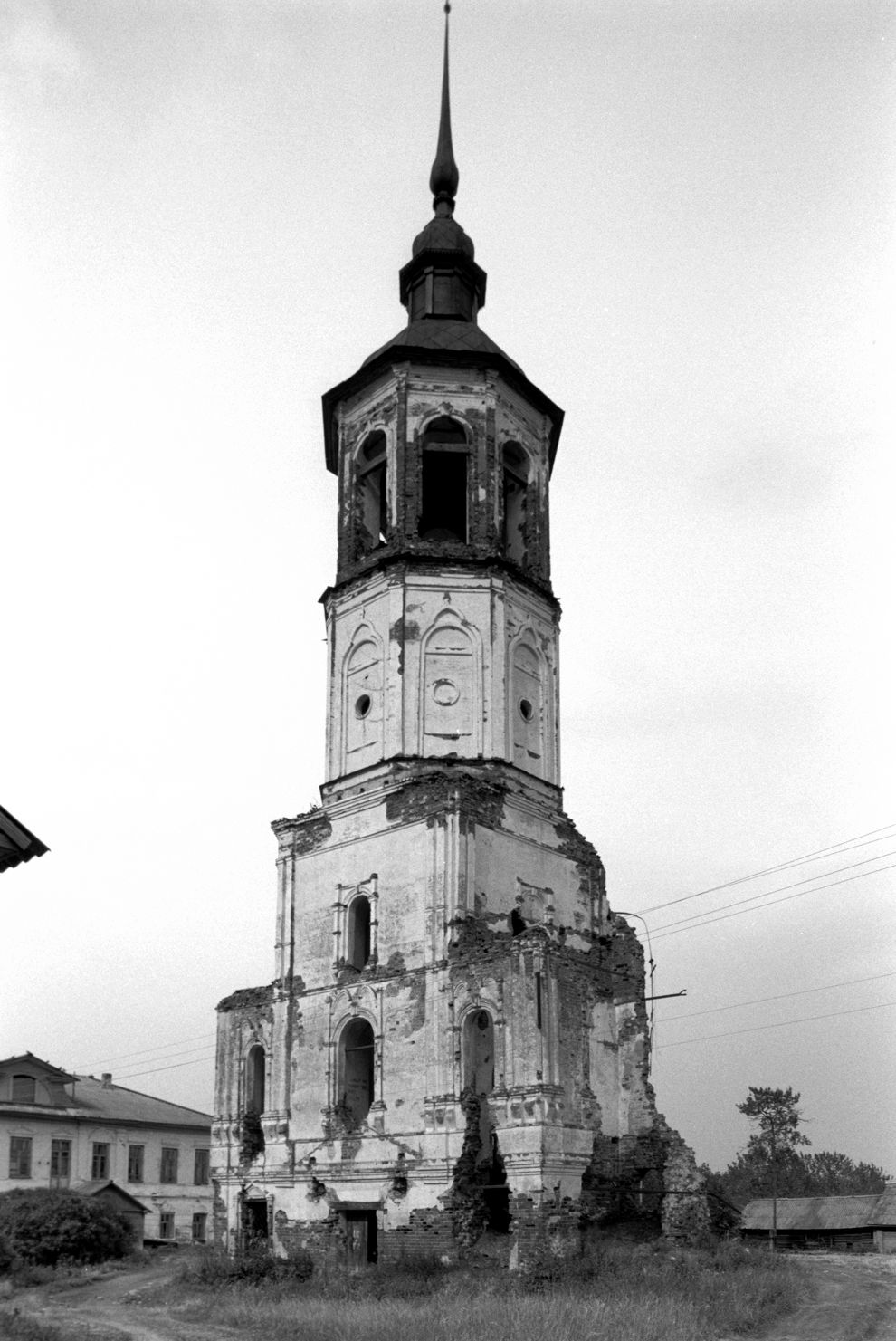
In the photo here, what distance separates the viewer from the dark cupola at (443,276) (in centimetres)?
2938

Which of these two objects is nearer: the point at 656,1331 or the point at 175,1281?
the point at 656,1331

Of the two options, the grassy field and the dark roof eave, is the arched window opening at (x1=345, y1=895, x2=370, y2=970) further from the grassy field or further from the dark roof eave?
the dark roof eave

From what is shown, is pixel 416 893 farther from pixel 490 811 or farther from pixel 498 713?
pixel 498 713

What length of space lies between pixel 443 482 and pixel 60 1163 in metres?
22.0

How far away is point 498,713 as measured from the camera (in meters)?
25.1

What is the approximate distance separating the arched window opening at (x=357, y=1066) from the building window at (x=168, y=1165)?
1825 centimetres

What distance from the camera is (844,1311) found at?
18.1 meters

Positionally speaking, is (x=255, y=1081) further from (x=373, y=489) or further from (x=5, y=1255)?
(x=373, y=489)

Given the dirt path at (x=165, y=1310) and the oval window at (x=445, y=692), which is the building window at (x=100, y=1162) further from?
the oval window at (x=445, y=692)

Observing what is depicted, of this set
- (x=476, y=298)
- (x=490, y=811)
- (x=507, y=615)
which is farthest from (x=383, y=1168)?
(x=476, y=298)

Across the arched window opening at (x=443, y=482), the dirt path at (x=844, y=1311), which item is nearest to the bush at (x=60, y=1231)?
the dirt path at (x=844, y=1311)

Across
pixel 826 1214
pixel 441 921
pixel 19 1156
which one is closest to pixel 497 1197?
pixel 441 921

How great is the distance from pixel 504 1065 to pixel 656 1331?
22.4 ft

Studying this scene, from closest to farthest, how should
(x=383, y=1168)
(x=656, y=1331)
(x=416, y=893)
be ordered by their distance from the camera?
1. (x=656, y=1331)
2. (x=383, y=1168)
3. (x=416, y=893)
